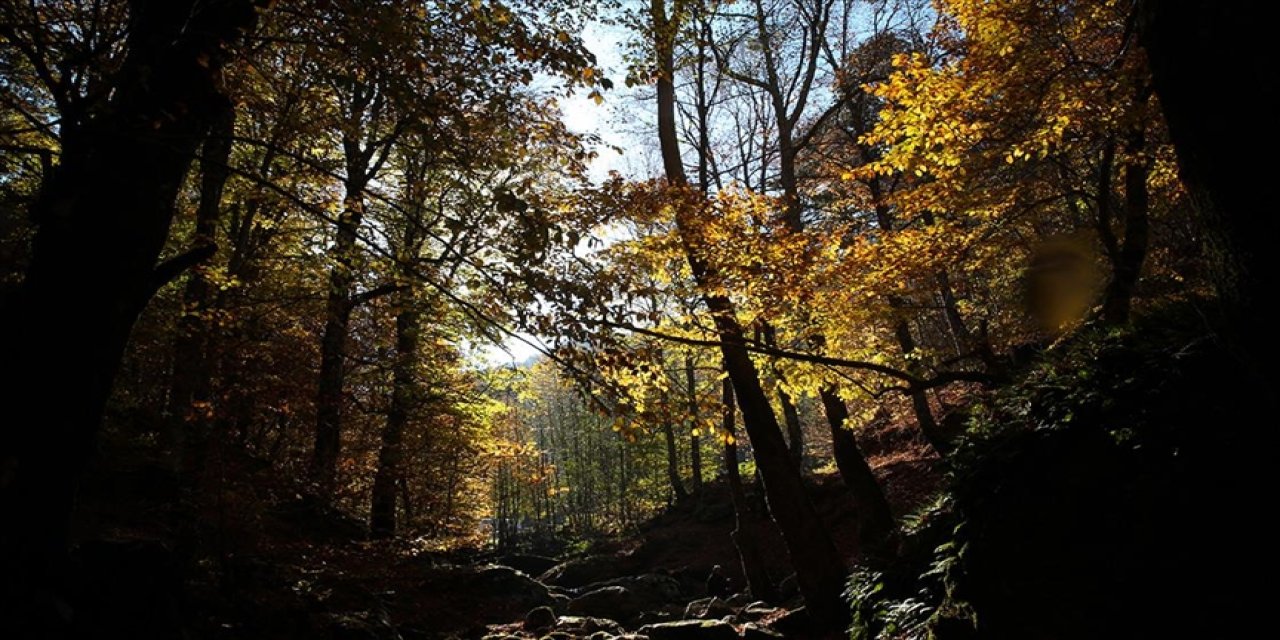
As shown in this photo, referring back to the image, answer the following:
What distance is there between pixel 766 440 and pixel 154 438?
1114 centimetres

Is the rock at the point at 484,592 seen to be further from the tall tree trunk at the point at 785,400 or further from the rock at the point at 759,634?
the tall tree trunk at the point at 785,400

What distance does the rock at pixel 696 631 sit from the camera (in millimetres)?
7766

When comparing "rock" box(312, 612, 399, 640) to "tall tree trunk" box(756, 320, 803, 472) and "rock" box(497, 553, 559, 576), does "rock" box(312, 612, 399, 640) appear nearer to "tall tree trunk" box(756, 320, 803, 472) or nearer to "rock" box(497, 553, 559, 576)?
"tall tree trunk" box(756, 320, 803, 472)

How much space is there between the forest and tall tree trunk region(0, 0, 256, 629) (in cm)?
2

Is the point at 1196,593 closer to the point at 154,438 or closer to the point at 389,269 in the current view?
the point at 389,269

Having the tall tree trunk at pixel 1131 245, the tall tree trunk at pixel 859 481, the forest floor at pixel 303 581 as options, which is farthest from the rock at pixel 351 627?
the tall tree trunk at pixel 1131 245

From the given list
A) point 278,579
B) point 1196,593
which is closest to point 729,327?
point 1196,593

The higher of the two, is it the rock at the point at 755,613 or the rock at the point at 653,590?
the rock at the point at 653,590

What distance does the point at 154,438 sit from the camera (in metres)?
11.2

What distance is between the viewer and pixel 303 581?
782 centimetres

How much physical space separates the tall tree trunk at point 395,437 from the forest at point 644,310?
119 millimetres

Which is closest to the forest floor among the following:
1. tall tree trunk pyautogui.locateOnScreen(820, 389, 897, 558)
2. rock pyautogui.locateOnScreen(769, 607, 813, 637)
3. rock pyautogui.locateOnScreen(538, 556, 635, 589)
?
rock pyautogui.locateOnScreen(769, 607, 813, 637)

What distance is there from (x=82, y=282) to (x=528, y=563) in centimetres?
2265

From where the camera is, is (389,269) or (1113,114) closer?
(1113,114)
